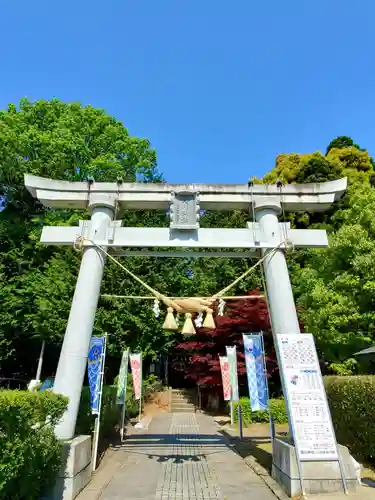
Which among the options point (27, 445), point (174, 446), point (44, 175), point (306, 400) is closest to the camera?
point (27, 445)

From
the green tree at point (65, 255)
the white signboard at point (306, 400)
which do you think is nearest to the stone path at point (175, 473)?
the white signboard at point (306, 400)

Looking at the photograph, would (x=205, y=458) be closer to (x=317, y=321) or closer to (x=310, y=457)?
(x=310, y=457)

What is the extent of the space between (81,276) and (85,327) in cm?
97

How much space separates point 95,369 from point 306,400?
13.2 ft

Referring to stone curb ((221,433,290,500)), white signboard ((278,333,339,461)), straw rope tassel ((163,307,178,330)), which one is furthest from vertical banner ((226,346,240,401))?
white signboard ((278,333,339,461))

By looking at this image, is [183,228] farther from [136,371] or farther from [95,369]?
[136,371]

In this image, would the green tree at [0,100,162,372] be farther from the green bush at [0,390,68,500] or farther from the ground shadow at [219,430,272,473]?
the green bush at [0,390,68,500]

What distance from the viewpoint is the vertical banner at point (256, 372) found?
9242 mm

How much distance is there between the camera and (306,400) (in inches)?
219

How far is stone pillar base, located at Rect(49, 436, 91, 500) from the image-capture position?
16.5 feet

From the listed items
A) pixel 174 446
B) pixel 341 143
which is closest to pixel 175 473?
pixel 174 446

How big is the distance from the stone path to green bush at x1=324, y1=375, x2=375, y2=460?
84.4 inches

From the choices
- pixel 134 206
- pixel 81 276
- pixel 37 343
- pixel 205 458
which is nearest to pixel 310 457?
pixel 205 458

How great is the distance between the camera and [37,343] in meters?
19.9
